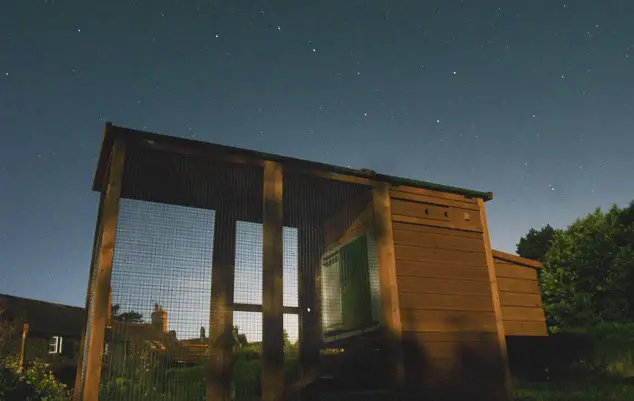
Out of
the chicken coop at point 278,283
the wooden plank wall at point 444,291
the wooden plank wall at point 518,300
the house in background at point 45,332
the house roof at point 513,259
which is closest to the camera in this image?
the chicken coop at point 278,283

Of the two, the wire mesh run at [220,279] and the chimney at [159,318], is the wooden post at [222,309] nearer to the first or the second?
the wire mesh run at [220,279]

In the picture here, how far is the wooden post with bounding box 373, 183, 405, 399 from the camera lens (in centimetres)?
763

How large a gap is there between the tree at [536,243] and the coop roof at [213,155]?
38287mm

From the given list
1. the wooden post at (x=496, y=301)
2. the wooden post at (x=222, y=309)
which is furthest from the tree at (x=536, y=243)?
the wooden post at (x=222, y=309)

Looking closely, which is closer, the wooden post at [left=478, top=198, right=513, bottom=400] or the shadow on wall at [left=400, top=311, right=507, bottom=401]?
the shadow on wall at [left=400, top=311, right=507, bottom=401]

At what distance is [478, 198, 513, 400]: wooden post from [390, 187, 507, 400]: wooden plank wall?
0.23 ft

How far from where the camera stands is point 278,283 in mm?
7141

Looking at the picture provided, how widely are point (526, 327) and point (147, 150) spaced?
26.3 ft

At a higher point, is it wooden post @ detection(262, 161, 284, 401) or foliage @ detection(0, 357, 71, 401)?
wooden post @ detection(262, 161, 284, 401)

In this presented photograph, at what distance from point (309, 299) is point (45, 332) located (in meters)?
24.7

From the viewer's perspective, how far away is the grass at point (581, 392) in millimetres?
9070

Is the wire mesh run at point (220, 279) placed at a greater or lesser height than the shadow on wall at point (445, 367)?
greater

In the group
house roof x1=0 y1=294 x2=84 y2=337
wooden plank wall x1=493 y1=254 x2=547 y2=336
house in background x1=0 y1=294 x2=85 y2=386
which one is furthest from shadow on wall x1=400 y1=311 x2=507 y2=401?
house roof x1=0 y1=294 x2=84 y2=337

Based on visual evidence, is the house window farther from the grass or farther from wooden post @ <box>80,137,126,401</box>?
the grass
